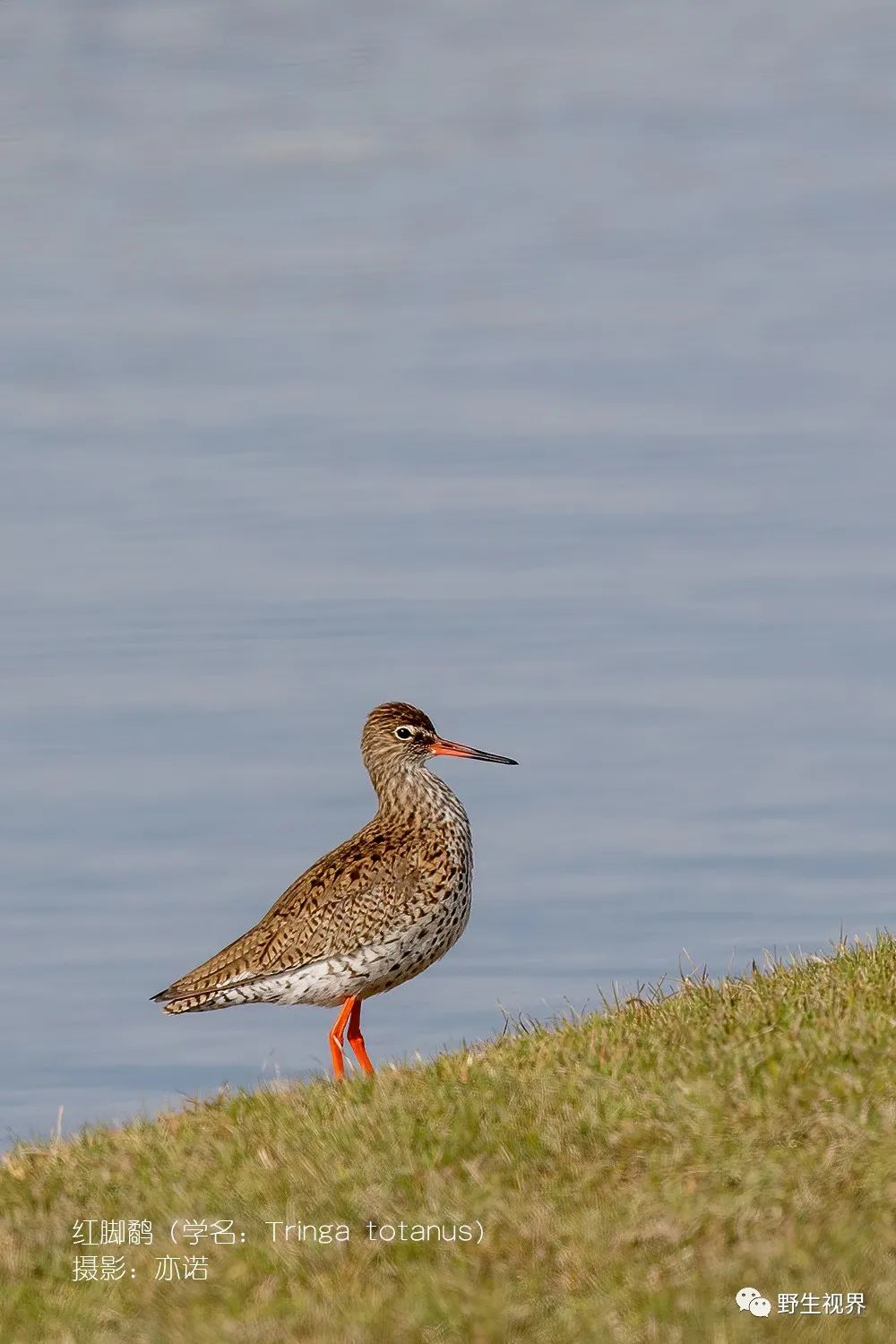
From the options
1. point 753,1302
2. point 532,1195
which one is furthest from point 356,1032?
point 753,1302

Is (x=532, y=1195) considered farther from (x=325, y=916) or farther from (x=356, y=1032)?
(x=356, y=1032)

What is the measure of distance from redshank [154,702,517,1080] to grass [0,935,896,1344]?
193 centimetres

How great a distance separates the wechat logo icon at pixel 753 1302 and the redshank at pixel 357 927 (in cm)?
552

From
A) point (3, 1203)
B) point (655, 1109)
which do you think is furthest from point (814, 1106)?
point (3, 1203)

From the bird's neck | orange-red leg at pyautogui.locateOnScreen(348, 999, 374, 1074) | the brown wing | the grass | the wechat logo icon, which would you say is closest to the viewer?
the wechat logo icon

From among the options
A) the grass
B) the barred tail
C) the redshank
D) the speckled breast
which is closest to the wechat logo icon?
the grass

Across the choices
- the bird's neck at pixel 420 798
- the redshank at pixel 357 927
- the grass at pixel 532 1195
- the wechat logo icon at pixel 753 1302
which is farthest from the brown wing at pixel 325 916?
the wechat logo icon at pixel 753 1302

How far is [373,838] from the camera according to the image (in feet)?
48.2

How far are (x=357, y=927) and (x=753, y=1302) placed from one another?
19.5ft

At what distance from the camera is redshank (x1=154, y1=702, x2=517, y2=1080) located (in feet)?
45.6

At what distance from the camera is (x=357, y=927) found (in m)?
13.9

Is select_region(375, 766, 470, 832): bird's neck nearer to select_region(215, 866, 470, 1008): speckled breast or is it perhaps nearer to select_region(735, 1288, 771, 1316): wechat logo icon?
select_region(215, 866, 470, 1008): speckled breast

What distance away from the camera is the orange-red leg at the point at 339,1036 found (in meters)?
13.9

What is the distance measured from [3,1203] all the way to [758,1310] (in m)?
4.55
